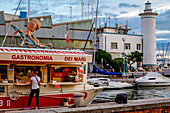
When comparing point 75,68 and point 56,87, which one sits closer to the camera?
point 56,87

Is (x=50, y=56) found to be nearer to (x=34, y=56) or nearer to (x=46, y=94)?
(x=34, y=56)

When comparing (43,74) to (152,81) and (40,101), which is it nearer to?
(40,101)

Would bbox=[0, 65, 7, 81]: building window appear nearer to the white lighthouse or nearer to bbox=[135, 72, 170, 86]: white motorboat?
bbox=[135, 72, 170, 86]: white motorboat

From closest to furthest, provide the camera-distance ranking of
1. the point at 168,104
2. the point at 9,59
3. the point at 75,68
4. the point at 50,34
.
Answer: the point at 168,104 → the point at 9,59 → the point at 75,68 → the point at 50,34

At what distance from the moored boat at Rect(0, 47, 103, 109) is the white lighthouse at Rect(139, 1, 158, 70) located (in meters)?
54.3

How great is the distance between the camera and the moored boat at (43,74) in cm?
1473

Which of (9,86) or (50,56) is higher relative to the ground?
(50,56)

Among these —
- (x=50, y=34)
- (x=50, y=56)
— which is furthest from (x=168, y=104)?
(x=50, y=34)

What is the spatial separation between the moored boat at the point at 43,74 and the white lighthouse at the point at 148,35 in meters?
54.3

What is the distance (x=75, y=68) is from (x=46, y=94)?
2467 millimetres

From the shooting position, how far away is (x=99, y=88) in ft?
59.6

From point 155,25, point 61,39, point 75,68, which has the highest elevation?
point 155,25

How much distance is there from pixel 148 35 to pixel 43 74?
5675 cm

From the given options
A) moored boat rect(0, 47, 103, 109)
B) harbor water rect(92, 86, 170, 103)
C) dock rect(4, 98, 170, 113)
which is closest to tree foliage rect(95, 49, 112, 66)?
harbor water rect(92, 86, 170, 103)
